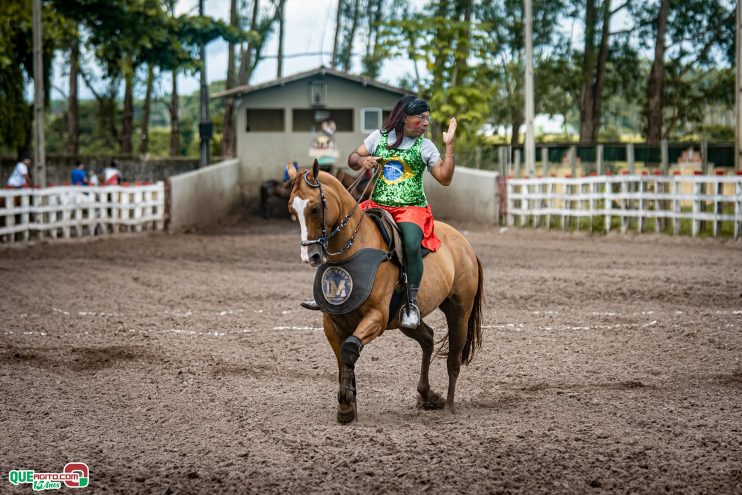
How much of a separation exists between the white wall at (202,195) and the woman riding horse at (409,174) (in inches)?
776

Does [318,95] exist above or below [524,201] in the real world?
above

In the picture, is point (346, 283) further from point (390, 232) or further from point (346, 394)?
point (346, 394)

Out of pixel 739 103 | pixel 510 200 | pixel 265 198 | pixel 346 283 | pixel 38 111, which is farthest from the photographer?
pixel 265 198

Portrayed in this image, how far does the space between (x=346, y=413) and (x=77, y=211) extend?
18.0 meters

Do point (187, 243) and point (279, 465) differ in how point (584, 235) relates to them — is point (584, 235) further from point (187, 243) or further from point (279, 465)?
point (279, 465)

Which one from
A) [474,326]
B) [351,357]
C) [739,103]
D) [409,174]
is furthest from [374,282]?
[739,103]

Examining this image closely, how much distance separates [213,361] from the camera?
9.34 m

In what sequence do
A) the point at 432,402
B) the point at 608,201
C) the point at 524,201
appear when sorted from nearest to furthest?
the point at 432,402 < the point at 608,201 < the point at 524,201

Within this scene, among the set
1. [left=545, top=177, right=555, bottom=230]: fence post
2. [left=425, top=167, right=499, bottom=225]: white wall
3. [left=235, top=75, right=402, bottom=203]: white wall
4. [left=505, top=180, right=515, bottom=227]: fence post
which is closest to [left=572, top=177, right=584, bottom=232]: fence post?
[left=545, top=177, right=555, bottom=230]: fence post

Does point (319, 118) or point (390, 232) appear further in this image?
point (319, 118)

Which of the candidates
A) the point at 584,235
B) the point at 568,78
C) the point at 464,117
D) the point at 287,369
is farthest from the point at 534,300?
the point at 568,78

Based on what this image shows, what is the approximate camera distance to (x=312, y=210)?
21.0ft

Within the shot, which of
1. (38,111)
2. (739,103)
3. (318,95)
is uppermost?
(318,95)

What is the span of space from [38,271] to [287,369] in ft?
29.4
